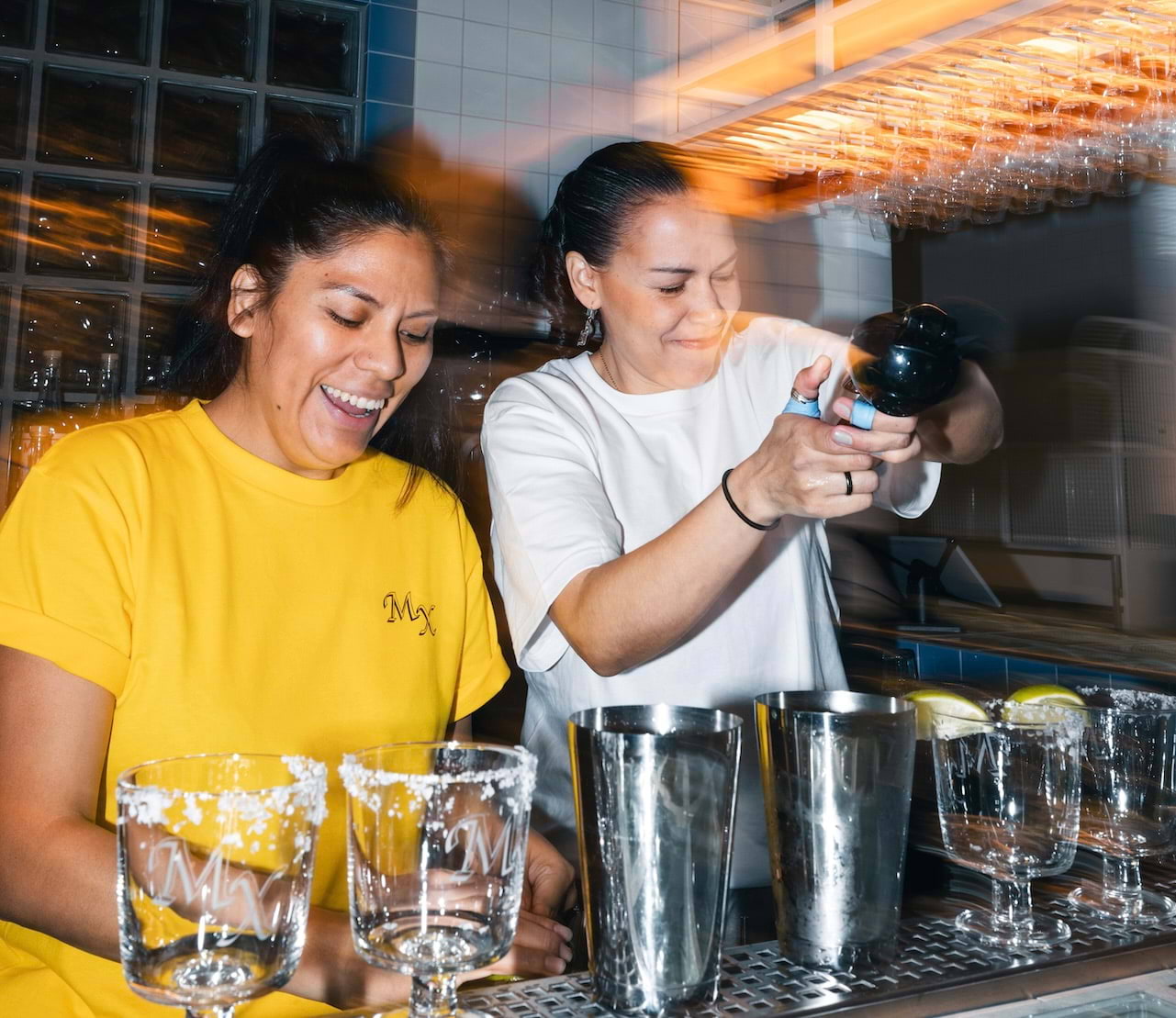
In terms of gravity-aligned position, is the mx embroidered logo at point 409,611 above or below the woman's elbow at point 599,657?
above

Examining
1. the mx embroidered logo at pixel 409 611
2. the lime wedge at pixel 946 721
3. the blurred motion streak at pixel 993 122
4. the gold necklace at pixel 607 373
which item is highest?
the blurred motion streak at pixel 993 122

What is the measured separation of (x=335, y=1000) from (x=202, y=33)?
2431 mm

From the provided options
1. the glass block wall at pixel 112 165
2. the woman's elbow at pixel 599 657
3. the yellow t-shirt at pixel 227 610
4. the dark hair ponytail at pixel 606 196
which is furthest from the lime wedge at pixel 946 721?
the glass block wall at pixel 112 165

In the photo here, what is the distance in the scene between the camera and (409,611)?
3.50 feet

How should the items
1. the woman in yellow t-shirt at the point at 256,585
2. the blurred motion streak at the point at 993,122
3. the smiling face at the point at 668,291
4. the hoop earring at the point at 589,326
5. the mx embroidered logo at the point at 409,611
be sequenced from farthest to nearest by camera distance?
the blurred motion streak at the point at 993,122 < the hoop earring at the point at 589,326 < the smiling face at the point at 668,291 < the mx embroidered logo at the point at 409,611 < the woman in yellow t-shirt at the point at 256,585

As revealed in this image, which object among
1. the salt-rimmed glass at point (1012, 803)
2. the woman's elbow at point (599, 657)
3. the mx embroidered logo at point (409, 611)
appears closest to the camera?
the salt-rimmed glass at point (1012, 803)

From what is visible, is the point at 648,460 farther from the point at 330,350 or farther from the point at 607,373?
the point at 330,350

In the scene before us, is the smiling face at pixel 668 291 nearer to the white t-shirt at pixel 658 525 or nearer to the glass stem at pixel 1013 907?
the white t-shirt at pixel 658 525

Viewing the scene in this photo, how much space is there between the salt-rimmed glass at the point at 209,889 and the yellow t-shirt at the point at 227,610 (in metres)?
0.33

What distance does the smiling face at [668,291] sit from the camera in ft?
3.86

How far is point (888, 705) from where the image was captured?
59cm

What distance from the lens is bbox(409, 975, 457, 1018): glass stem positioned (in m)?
0.50

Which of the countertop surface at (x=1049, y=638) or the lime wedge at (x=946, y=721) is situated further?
the countertop surface at (x=1049, y=638)

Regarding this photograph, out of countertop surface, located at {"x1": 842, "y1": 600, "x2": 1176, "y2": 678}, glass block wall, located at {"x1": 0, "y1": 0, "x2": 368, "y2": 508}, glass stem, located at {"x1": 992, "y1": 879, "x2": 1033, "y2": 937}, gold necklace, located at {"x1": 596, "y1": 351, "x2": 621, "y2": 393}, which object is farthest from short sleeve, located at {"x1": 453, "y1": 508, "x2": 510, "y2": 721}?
glass block wall, located at {"x1": 0, "y1": 0, "x2": 368, "y2": 508}
